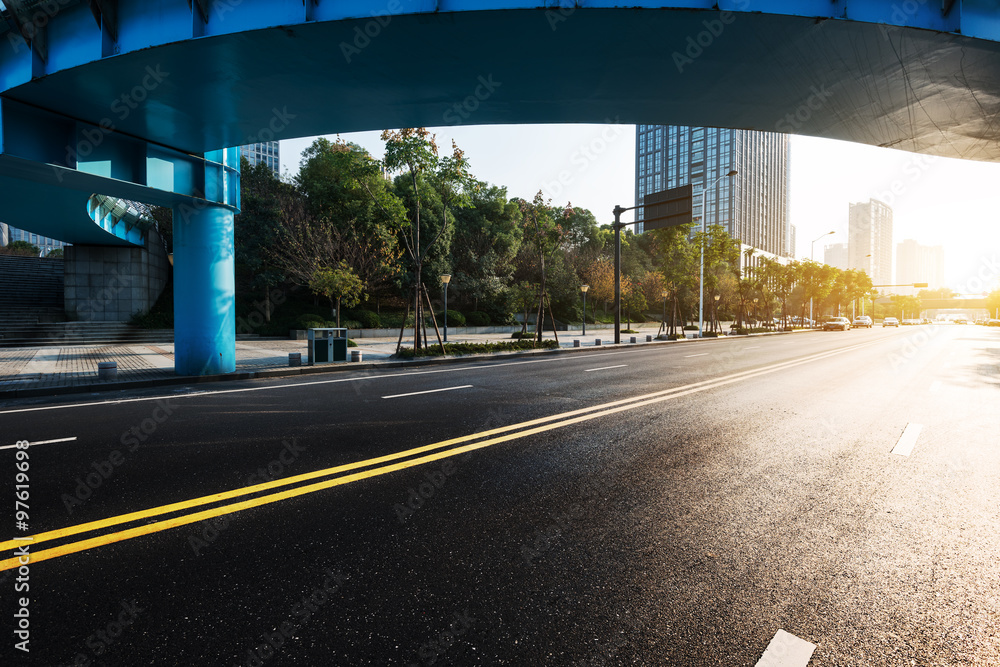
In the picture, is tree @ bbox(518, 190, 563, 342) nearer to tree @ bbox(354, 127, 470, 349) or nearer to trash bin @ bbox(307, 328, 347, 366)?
tree @ bbox(354, 127, 470, 349)

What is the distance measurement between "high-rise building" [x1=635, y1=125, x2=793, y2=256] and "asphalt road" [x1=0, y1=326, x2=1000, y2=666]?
101713 millimetres

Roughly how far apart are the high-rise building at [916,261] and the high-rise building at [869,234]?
99.6 feet

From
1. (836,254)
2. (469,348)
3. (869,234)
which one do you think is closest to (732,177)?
(869,234)

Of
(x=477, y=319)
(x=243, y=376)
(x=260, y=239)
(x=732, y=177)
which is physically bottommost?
(x=243, y=376)

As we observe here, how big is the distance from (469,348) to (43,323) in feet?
68.1

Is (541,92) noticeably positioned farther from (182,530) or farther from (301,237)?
(301,237)

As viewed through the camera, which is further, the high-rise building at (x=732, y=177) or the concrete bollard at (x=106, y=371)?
the high-rise building at (x=732, y=177)

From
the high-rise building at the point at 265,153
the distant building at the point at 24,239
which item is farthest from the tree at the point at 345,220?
the high-rise building at the point at 265,153

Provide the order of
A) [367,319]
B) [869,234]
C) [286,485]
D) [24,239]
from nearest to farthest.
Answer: [286,485] < [367,319] < [869,234] < [24,239]

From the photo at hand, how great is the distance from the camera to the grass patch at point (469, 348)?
16317 millimetres

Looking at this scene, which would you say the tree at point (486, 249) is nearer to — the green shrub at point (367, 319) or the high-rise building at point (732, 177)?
the green shrub at point (367, 319)

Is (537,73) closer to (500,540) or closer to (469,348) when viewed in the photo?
(500,540)

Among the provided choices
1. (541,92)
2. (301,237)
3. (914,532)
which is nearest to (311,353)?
(541,92)

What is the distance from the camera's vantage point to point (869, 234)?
100500 mm
